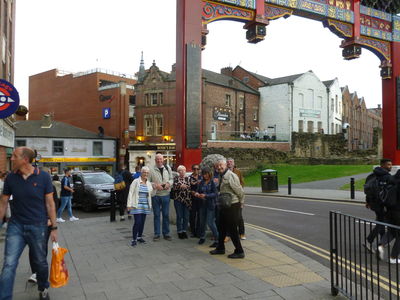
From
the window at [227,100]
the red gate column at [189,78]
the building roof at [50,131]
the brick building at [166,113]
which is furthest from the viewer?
the window at [227,100]

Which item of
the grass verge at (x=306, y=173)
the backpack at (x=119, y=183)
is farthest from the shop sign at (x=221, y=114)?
the backpack at (x=119, y=183)

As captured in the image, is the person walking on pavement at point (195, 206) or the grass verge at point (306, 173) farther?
the grass verge at point (306, 173)

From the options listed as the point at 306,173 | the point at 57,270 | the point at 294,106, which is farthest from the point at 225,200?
the point at 294,106

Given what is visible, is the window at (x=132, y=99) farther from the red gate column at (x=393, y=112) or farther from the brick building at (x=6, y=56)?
the red gate column at (x=393, y=112)

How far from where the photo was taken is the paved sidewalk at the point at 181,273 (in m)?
4.51

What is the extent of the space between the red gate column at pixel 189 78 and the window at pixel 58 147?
1334 inches

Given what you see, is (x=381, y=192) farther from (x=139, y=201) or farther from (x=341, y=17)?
(x=341, y=17)

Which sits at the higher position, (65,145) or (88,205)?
(65,145)

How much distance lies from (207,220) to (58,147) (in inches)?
1425

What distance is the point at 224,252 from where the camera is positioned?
6473mm

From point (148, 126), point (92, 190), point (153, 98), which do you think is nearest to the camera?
point (92, 190)

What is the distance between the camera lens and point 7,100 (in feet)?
22.8

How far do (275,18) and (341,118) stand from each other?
49.2 m

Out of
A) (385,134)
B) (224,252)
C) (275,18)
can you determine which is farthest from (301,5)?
(224,252)
